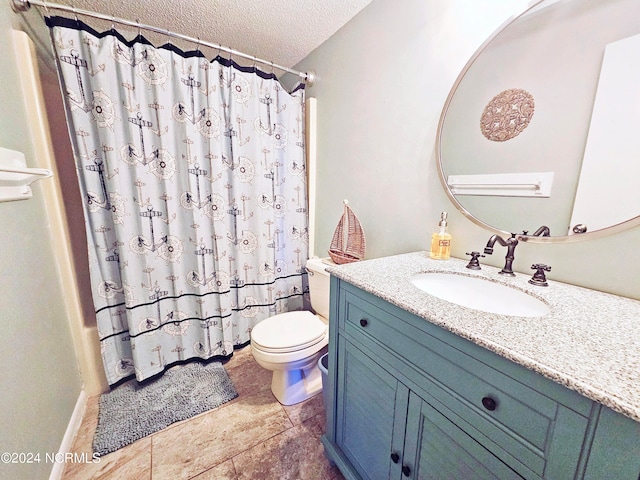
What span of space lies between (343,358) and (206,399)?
99cm

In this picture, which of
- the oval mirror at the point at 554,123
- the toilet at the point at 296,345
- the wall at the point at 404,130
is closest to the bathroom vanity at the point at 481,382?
the wall at the point at 404,130

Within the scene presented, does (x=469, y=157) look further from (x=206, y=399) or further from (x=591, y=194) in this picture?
(x=206, y=399)

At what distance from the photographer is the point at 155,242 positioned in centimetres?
148

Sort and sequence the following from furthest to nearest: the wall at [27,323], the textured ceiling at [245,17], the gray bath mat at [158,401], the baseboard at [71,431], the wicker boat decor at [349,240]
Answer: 1. the wicker boat decor at [349,240]
2. the textured ceiling at [245,17]
3. the gray bath mat at [158,401]
4. the baseboard at [71,431]
5. the wall at [27,323]

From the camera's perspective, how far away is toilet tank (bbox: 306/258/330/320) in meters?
1.57

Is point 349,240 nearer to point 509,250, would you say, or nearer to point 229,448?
point 509,250

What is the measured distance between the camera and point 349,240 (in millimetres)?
1527

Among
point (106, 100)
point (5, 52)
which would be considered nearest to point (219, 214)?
point (106, 100)

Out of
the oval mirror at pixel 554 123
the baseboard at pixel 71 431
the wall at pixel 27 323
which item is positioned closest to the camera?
the oval mirror at pixel 554 123

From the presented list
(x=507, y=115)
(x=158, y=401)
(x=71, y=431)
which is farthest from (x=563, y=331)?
(x=71, y=431)

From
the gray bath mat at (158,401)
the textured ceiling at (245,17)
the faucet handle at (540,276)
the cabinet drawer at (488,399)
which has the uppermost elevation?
the textured ceiling at (245,17)

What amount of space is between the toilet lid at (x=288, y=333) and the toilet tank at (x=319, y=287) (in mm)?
88

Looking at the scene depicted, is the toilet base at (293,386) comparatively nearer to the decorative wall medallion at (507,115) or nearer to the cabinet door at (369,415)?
the cabinet door at (369,415)

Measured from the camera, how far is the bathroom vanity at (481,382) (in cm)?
41
